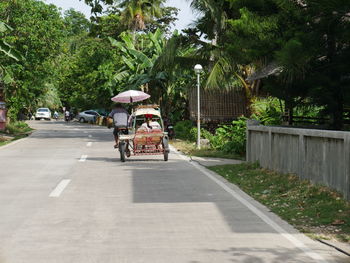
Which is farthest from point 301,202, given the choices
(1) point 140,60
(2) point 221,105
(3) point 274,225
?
(1) point 140,60

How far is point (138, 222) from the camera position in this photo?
8508 mm

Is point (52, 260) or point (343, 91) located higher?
point (343, 91)

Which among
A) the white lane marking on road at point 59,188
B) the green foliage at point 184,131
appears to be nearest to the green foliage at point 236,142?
the green foliage at point 184,131

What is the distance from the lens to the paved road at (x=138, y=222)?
6578 millimetres

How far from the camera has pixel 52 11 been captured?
41.3 metres

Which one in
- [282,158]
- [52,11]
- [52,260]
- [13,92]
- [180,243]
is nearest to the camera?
[52,260]

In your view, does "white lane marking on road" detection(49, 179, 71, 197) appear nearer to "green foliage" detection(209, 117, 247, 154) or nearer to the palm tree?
"green foliage" detection(209, 117, 247, 154)

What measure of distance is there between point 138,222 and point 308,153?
4.66m

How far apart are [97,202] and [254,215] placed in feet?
9.24

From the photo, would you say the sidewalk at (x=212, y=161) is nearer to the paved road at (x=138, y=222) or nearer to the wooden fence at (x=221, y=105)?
the paved road at (x=138, y=222)

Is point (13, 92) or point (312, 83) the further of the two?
point (13, 92)

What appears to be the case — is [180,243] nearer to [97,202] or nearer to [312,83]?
[97,202]

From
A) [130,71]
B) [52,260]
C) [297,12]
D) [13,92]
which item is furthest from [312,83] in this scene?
[13,92]

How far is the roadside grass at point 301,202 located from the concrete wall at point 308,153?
190 millimetres
